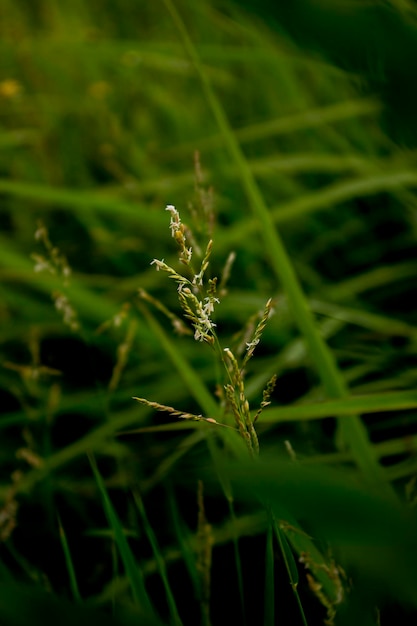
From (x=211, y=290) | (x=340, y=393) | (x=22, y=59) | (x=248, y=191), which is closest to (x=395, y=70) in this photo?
(x=211, y=290)

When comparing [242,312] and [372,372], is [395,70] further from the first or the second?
[242,312]

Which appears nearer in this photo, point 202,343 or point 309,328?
point 309,328

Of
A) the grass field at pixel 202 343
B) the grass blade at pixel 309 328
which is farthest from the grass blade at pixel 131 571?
the grass blade at pixel 309 328

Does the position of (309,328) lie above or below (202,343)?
above

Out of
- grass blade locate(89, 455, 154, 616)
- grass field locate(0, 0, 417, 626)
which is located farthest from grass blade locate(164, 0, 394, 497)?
grass blade locate(89, 455, 154, 616)

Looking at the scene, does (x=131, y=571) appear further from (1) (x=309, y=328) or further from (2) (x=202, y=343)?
(2) (x=202, y=343)

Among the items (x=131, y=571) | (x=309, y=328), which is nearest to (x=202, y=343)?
(x=309, y=328)

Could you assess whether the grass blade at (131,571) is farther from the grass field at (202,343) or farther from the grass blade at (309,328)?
the grass blade at (309,328)

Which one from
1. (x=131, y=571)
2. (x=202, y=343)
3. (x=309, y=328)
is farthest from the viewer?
(x=202, y=343)
